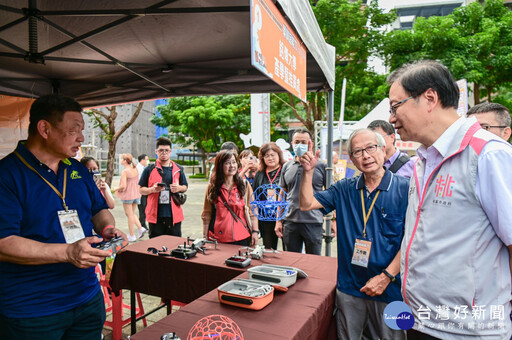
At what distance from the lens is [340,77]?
14.3 meters

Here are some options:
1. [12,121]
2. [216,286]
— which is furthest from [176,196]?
[216,286]

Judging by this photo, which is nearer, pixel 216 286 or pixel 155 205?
pixel 216 286

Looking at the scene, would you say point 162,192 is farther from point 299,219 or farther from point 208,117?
point 208,117

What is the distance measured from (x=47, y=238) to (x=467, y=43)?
51.5 feet

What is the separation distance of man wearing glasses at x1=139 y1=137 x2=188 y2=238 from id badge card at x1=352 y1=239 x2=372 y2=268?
3101mm

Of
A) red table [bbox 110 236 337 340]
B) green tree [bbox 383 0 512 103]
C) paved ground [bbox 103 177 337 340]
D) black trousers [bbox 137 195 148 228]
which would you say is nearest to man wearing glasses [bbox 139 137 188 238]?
paved ground [bbox 103 177 337 340]

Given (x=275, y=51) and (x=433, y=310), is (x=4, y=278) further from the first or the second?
(x=433, y=310)

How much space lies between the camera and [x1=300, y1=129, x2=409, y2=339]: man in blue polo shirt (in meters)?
1.88

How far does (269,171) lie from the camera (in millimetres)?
4359

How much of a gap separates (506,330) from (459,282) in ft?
0.81

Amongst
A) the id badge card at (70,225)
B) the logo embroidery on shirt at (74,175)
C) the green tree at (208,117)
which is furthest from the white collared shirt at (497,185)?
the green tree at (208,117)

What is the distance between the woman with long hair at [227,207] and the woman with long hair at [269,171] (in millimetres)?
787

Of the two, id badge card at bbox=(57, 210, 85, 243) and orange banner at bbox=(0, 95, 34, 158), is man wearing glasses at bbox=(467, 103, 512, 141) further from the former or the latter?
orange banner at bbox=(0, 95, 34, 158)

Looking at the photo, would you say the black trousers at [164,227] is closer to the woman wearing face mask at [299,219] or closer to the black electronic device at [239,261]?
the woman wearing face mask at [299,219]
